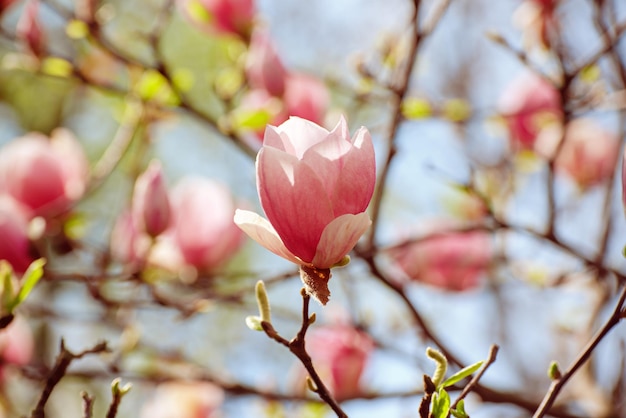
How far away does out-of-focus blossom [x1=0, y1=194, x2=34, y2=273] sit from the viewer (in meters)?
1.05

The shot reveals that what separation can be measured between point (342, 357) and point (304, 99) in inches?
21.8

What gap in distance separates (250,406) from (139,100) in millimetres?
909

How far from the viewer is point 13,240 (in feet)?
3.48

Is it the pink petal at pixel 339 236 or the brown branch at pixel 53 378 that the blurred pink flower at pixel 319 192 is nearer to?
the pink petal at pixel 339 236

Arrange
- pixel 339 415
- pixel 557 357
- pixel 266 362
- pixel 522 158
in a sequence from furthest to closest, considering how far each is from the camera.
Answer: pixel 266 362
pixel 557 357
pixel 522 158
pixel 339 415

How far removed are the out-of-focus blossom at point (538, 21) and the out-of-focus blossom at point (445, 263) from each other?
48 cm

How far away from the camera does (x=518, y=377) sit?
2.39 meters

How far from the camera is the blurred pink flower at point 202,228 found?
1.50 meters

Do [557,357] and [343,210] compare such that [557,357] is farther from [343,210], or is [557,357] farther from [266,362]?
[343,210]

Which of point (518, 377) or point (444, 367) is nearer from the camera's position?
point (444, 367)

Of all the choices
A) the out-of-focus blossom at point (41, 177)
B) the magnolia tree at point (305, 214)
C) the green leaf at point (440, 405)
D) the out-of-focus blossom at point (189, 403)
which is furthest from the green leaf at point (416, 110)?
the green leaf at point (440, 405)

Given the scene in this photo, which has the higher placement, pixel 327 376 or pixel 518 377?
pixel 327 376

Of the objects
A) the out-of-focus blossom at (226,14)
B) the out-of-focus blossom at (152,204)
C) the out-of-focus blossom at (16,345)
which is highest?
the out-of-focus blossom at (226,14)

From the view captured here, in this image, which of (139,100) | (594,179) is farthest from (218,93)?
(594,179)
